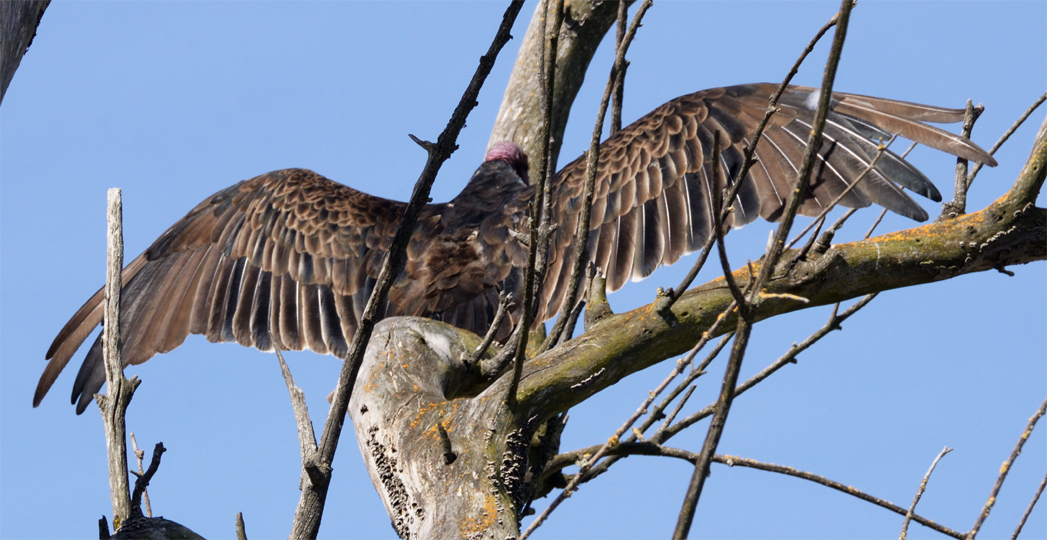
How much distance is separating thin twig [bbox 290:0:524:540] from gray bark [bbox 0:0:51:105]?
767 millimetres

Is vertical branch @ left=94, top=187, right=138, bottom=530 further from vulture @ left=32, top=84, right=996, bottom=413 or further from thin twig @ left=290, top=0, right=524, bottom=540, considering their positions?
vulture @ left=32, top=84, right=996, bottom=413

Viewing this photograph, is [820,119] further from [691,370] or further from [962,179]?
[962,179]

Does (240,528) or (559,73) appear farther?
(559,73)

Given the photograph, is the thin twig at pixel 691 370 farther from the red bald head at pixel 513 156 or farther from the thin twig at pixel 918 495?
the red bald head at pixel 513 156

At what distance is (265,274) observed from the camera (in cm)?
411

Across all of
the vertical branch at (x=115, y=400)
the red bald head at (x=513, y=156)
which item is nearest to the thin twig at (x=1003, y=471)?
the vertical branch at (x=115, y=400)

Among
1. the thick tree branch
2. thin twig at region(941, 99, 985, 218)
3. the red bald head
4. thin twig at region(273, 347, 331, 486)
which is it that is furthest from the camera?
the red bald head

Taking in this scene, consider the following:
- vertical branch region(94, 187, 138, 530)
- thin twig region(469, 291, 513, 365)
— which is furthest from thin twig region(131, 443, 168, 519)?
thin twig region(469, 291, 513, 365)

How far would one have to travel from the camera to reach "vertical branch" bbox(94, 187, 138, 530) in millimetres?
1705

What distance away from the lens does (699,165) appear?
3566 millimetres

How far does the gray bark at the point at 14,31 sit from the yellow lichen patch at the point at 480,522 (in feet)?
3.67

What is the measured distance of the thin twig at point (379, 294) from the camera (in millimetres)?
1521

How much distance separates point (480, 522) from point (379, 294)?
526 mm

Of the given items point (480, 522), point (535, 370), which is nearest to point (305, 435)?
point (480, 522)
